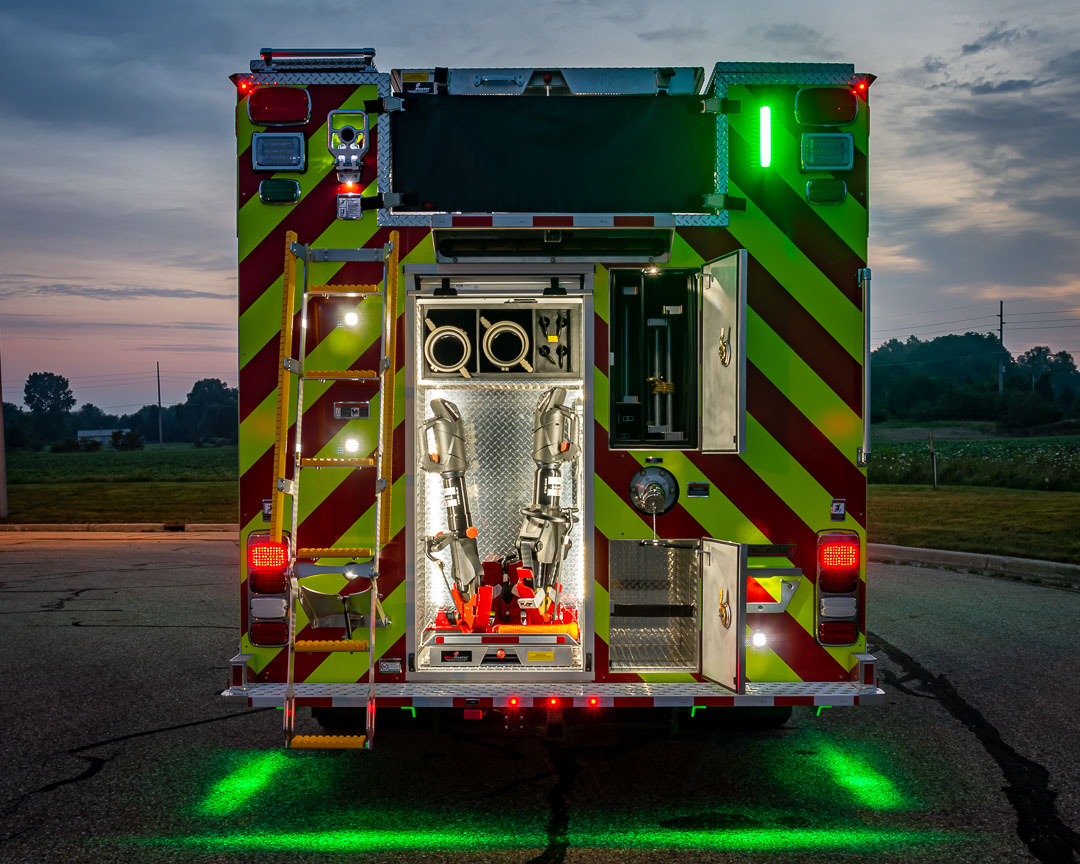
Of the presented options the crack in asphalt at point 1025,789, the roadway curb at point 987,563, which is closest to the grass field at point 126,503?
the roadway curb at point 987,563

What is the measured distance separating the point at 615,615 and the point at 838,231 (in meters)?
2.18

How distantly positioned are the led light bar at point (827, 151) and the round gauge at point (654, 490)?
1.62m

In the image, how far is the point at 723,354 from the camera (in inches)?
179

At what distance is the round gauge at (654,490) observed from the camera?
462 centimetres

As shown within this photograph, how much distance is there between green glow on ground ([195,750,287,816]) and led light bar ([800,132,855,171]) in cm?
415

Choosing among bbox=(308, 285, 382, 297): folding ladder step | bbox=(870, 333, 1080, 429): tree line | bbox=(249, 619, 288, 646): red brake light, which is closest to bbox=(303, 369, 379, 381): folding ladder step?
bbox=(308, 285, 382, 297): folding ladder step

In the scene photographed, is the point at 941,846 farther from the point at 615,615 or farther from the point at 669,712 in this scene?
the point at 615,615

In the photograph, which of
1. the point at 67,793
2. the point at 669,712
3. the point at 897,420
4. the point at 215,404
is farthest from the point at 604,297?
the point at 215,404

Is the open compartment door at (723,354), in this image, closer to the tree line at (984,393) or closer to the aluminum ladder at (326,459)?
the aluminum ladder at (326,459)

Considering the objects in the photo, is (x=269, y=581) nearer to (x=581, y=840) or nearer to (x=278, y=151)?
(x=581, y=840)

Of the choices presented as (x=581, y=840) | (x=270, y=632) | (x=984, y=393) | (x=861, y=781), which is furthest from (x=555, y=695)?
(x=984, y=393)

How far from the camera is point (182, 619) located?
9.45 metres

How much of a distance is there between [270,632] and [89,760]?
5.86ft

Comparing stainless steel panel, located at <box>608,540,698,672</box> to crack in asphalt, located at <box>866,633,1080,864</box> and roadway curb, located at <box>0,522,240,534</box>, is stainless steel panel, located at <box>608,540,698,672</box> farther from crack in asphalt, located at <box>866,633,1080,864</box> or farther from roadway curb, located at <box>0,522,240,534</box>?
roadway curb, located at <box>0,522,240,534</box>
